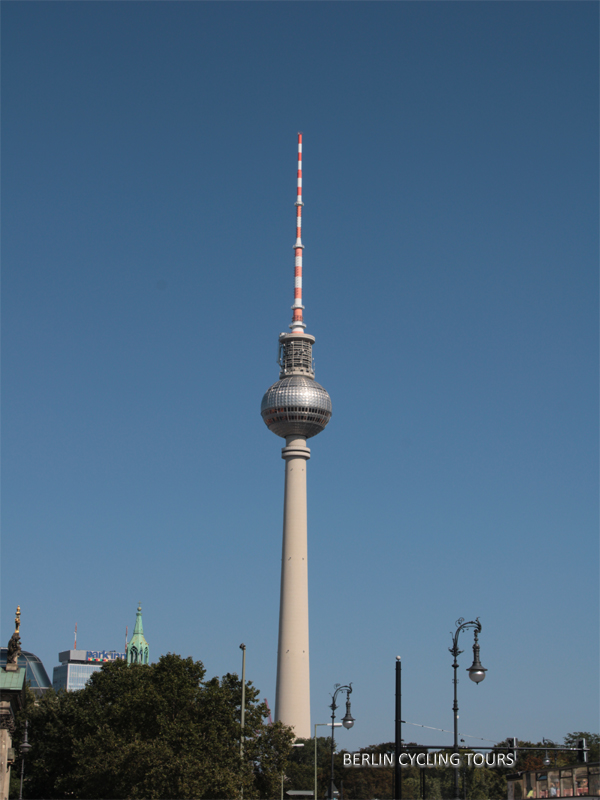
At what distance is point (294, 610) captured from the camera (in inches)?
5851

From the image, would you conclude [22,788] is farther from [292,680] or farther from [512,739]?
[292,680]

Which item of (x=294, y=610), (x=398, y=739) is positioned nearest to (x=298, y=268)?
(x=294, y=610)

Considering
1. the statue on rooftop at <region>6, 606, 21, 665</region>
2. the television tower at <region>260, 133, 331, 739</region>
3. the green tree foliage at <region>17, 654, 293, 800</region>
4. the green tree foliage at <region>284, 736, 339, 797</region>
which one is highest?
the television tower at <region>260, 133, 331, 739</region>

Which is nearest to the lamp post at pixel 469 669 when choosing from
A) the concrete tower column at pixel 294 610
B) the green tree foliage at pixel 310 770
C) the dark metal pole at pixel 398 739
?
the dark metal pole at pixel 398 739

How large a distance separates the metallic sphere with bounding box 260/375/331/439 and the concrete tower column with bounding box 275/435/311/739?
11.9 feet

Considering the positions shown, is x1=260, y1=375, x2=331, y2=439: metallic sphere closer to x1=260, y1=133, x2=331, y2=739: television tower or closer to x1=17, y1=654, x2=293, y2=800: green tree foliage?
x1=260, y1=133, x2=331, y2=739: television tower

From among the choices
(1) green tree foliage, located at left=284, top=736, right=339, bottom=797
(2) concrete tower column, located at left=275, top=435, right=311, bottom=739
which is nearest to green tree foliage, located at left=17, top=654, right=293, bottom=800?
(1) green tree foliage, located at left=284, top=736, right=339, bottom=797

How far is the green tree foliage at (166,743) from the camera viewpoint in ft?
193

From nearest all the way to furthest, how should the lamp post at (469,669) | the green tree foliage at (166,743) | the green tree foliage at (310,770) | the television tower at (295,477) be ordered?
the lamp post at (469,669) < the green tree foliage at (166,743) < the green tree foliage at (310,770) < the television tower at (295,477)

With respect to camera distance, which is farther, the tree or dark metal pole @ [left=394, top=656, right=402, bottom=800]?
the tree

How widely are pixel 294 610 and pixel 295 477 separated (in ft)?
65.4

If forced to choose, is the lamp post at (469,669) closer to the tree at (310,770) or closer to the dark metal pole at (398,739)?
the dark metal pole at (398,739)

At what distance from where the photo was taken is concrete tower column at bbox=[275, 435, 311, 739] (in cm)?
14562

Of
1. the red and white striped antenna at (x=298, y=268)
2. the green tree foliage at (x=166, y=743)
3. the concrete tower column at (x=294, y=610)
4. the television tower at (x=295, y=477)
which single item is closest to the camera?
the green tree foliage at (x=166, y=743)
